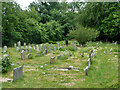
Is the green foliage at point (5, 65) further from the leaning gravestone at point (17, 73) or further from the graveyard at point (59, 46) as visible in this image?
the leaning gravestone at point (17, 73)

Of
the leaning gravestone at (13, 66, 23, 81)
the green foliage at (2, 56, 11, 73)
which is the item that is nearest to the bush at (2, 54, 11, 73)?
the green foliage at (2, 56, 11, 73)

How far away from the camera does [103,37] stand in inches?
1011

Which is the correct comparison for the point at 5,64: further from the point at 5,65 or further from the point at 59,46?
the point at 59,46

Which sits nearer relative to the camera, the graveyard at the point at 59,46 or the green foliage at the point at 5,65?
the graveyard at the point at 59,46

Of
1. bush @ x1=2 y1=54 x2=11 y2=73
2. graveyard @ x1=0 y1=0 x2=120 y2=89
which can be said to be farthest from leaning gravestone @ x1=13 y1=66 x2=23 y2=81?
bush @ x1=2 y1=54 x2=11 y2=73

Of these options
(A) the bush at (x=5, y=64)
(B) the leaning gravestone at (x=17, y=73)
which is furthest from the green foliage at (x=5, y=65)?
(B) the leaning gravestone at (x=17, y=73)

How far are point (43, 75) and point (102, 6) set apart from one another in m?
19.1

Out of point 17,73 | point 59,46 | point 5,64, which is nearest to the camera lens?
point 17,73

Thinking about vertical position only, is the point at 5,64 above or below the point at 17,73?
above

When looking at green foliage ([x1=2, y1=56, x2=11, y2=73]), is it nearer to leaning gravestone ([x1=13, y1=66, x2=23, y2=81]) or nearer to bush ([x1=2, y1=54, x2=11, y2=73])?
bush ([x1=2, y1=54, x2=11, y2=73])

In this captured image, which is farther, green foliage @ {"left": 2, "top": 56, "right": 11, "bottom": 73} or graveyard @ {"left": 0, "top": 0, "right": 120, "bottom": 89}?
green foliage @ {"left": 2, "top": 56, "right": 11, "bottom": 73}

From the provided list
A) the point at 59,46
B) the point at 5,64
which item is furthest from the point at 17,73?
the point at 59,46

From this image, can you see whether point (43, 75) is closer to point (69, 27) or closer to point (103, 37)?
point (103, 37)

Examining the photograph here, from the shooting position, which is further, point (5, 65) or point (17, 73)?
point (5, 65)
